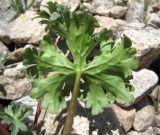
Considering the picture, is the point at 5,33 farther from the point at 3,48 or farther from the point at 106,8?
the point at 106,8

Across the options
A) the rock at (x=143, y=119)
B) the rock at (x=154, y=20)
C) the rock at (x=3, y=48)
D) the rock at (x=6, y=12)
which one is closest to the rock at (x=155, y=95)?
the rock at (x=143, y=119)

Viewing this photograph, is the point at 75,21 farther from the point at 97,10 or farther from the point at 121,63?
the point at 97,10

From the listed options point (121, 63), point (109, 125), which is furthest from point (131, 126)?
point (121, 63)

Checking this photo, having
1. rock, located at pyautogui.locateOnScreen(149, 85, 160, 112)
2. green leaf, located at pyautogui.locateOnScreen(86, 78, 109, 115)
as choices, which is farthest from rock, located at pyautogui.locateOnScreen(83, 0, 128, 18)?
green leaf, located at pyautogui.locateOnScreen(86, 78, 109, 115)

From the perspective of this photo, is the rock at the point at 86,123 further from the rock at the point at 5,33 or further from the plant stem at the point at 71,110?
the rock at the point at 5,33

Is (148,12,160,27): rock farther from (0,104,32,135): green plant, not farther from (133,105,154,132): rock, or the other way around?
(0,104,32,135): green plant
